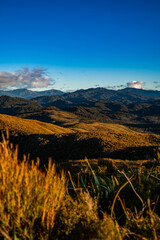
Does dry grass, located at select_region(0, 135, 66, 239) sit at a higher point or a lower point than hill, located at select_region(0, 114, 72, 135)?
higher

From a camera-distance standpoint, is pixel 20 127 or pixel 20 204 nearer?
pixel 20 204

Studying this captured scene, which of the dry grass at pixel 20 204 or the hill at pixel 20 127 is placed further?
the hill at pixel 20 127

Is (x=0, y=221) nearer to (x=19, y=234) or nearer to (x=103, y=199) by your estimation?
(x=19, y=234)

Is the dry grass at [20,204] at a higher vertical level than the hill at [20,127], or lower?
higher

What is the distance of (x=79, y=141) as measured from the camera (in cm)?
2822

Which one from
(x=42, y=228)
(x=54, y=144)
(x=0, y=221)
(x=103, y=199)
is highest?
(x=0, y=221)

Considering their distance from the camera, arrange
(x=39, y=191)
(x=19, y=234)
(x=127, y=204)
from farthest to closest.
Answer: (x=127, y=204) → (x=39, y=191) → (x=19, y=234)

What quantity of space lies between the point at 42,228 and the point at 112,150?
62.6ft

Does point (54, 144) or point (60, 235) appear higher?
point (60, 235)

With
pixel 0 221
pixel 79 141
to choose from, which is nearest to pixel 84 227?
pixel 0 221

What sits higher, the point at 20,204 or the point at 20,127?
the point at 20,204

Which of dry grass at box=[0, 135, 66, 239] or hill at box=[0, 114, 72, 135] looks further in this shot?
hill at box=[0, 114, 72, 135]

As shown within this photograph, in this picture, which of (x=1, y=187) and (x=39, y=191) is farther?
(x=39, y=191)

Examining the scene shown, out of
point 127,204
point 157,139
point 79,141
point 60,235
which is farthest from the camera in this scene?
point 157,139
